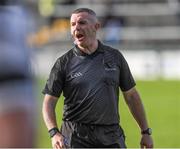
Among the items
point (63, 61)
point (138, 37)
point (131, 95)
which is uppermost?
point (63, 61)

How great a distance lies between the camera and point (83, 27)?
23.6 ft

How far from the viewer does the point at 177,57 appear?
1077 inches

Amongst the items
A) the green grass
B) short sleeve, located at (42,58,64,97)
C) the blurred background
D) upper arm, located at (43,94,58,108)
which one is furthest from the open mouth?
the blurred background

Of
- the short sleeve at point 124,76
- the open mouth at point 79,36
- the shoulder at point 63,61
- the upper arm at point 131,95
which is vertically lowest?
the upper arm at point 131,95

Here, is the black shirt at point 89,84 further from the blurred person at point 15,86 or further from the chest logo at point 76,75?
the blurred person at point 15,86

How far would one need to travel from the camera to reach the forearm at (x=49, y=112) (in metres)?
7.13

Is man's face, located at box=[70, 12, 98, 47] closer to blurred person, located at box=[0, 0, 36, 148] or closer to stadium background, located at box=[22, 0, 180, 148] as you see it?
blurred person, located at box=[0, 0, 36, 148]

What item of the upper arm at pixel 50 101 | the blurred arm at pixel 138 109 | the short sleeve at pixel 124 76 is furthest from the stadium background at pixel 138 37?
the upper arm at pixel 50 101

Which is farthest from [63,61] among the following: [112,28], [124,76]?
[112,28]

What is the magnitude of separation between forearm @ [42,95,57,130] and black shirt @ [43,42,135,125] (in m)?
0.07

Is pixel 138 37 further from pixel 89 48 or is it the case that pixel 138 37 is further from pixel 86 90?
pixel 86 90

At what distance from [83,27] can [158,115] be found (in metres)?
11.9

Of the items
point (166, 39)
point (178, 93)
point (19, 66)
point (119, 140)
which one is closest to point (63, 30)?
point (166, 39)

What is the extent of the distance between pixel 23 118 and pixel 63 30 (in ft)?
91.2
